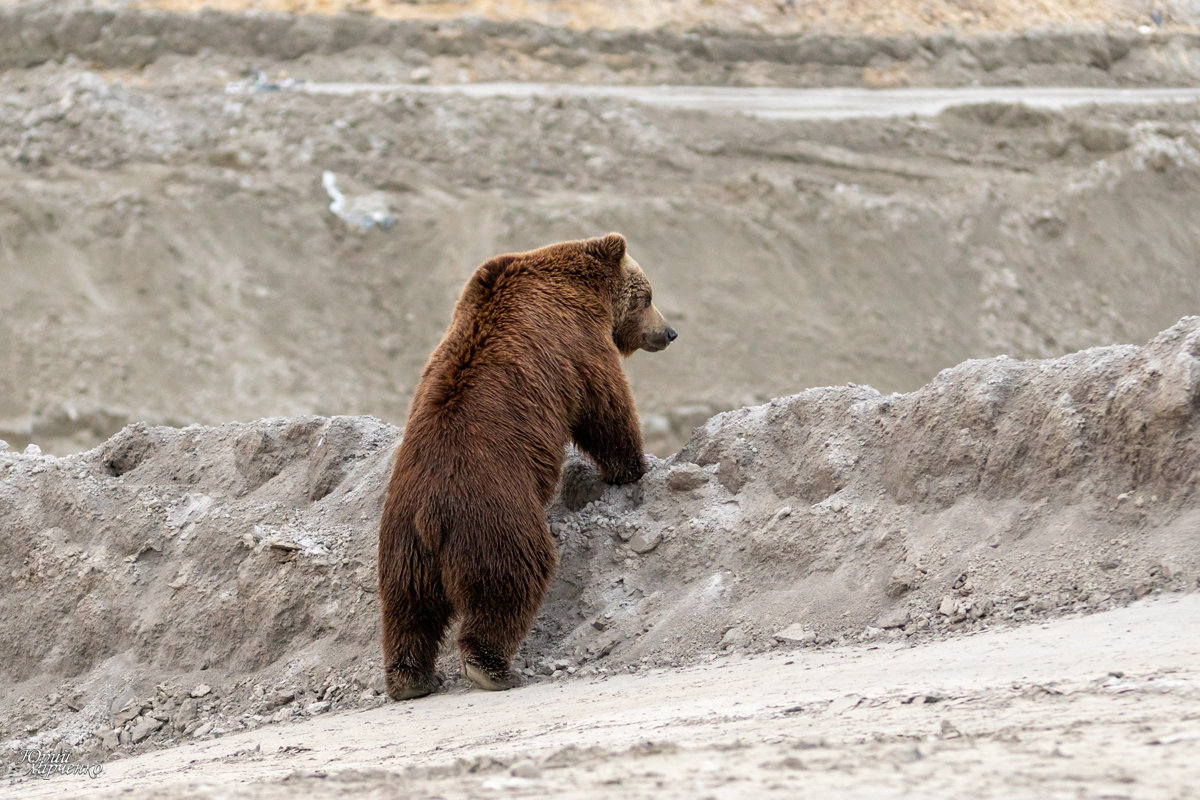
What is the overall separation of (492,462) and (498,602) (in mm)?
713

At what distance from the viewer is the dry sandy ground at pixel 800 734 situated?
336 cm

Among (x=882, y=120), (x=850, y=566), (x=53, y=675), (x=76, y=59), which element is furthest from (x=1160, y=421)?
(x=76, y=59)

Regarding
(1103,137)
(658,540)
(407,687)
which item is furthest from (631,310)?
(1103,137)

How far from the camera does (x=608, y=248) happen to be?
766 cm

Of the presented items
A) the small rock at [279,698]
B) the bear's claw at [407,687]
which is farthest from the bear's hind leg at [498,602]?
the small rock at [279,698]

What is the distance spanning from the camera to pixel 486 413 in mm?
6426

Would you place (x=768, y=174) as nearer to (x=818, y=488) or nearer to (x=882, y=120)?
(x=882, y=120)

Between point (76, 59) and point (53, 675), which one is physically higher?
point (76, 59)

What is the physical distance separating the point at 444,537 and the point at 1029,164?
22460 millimetres

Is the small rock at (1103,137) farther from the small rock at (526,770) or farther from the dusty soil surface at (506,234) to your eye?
the small rock at (526,770)

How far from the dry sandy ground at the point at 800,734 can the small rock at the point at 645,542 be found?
101cm

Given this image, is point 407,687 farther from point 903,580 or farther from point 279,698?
point 903,580

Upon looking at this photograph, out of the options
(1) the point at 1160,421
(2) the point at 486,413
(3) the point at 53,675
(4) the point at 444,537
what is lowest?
(3) the point at 53,675

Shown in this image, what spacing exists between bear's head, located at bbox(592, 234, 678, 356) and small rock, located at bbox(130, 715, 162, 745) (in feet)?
11.7
